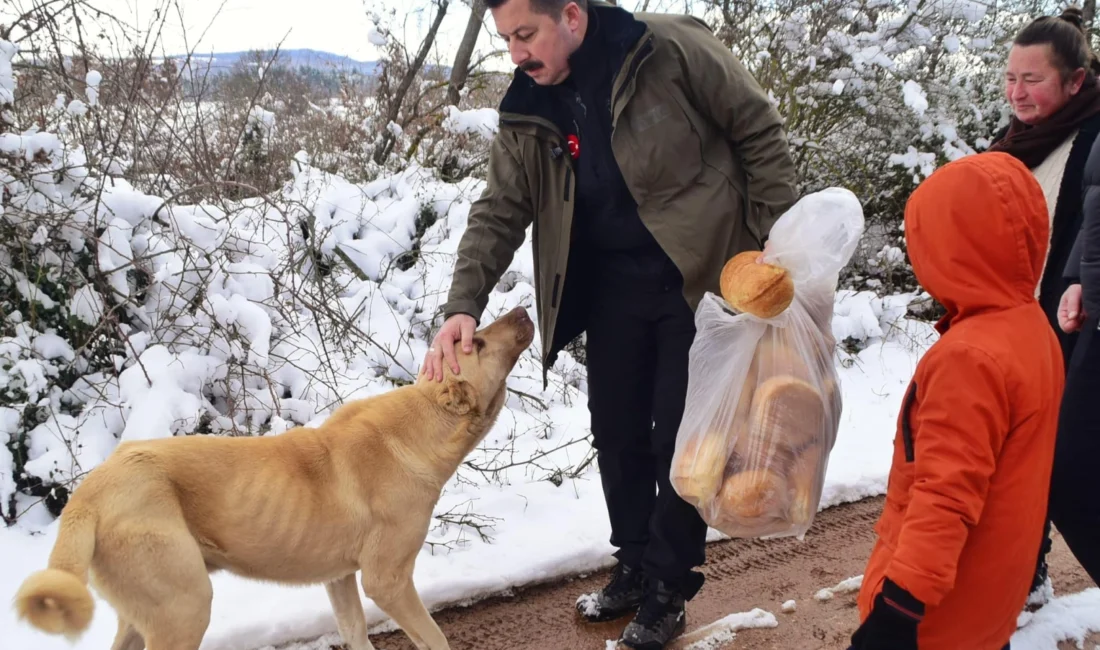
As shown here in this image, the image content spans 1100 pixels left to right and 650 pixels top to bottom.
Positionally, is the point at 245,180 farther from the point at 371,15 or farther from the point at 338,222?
the point at 371,15

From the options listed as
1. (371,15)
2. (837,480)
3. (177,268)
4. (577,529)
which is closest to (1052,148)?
(837,480)

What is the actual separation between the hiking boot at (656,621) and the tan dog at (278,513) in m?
0.78

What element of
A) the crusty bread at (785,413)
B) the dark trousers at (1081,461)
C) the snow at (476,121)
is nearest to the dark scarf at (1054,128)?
the dark trousers at (1081,461)

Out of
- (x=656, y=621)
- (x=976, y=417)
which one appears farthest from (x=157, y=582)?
(x=976, y=417)

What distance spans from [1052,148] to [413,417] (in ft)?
9.18

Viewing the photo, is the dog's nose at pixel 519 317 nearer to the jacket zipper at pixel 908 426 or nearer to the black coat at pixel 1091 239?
the jacket zipper at pixel 908 426

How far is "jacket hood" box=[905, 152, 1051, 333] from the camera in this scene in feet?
5.84

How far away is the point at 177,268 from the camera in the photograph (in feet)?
15.3

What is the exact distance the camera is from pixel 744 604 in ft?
11.3

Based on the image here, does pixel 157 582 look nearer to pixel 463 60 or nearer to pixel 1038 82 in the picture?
pixel 1038 82

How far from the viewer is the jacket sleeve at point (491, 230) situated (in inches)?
117

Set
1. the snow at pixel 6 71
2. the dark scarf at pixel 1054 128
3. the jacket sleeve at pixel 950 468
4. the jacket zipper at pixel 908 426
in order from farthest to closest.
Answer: the snow at pixel 6 71
the dark scarf at pixel 1054 128
the jacket zipper at pixel 908 426
the jacket sleeve at pixel 950 468

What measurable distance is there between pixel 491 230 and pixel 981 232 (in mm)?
1780

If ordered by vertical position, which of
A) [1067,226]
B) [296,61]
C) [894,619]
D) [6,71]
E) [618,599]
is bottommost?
[618,599]
